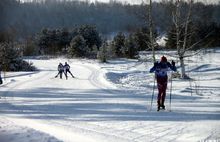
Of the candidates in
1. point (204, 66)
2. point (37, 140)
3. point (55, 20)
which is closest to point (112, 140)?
point (37, 140)

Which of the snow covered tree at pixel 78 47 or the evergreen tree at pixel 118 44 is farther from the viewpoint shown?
the snow covered tree at pixel 78 47

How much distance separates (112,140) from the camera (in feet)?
31.9

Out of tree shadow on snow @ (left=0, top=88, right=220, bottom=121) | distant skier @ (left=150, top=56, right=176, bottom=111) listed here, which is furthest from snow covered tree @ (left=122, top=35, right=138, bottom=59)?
distant skier @ (left=150, top=56, right=176, bottom=111)

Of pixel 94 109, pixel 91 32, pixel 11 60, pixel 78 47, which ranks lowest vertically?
pixel 94 109

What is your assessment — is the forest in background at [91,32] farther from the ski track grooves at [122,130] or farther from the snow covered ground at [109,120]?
the ski track grooves at [122,130]

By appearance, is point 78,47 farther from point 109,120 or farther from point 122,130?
point 122,130

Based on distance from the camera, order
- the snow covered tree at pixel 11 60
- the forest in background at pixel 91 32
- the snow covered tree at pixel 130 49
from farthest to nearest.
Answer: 1. the snow covered tree at pixel 130 49
2. the snow covered tree at pixel 11 60
3. the forest in background at pixel 91 32

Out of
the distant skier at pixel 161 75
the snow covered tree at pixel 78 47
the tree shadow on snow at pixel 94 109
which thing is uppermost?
the snow covered tree at pixel 78 47

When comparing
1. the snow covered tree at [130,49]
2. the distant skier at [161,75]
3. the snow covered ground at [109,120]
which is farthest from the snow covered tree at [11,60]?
the distant skier at [161,75]

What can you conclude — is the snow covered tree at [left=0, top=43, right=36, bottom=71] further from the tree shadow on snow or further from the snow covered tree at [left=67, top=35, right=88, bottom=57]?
the tree shadow on snow

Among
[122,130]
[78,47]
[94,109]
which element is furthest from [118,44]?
[122,130]

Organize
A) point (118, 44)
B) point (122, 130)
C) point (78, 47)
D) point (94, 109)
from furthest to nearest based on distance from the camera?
point (78, 47), point (118, 44), point (94, 109), point (122, 130)

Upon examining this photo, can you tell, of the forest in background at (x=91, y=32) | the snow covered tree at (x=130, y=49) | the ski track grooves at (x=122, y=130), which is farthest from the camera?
the snow covered tree at (x=130, y=49)

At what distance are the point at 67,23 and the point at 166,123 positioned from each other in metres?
185
